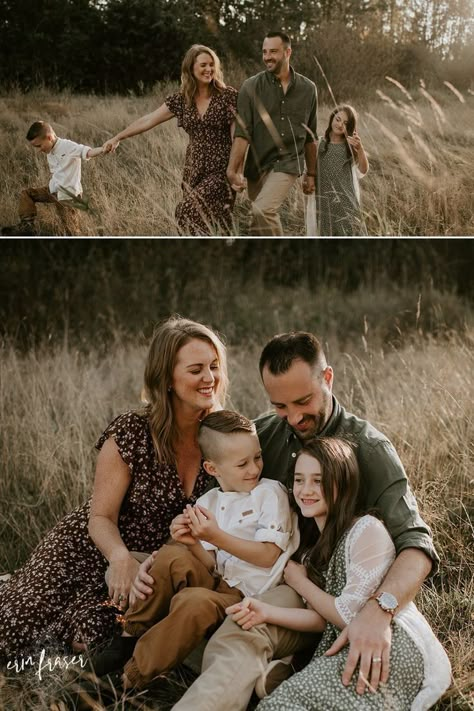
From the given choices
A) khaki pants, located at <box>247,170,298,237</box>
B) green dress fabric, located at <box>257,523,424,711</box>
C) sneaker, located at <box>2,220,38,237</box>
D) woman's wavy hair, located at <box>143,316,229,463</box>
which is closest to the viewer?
green dress fabric, located at <box>257,523,424,711</box>

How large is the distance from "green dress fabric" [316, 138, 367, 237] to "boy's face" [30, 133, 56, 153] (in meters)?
1.56

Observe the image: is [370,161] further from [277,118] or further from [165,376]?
[165,376]

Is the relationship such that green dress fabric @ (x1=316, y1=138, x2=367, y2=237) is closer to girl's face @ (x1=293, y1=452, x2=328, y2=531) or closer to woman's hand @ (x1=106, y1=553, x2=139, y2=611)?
girl's face @ (x1=293, y1=452, x2=328, y2=531)

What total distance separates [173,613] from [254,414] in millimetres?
2725

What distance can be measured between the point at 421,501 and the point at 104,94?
2.98 meters

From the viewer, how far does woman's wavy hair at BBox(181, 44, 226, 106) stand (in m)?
4.52

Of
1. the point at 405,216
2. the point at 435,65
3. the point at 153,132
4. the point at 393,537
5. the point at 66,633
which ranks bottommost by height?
the point at 66,633

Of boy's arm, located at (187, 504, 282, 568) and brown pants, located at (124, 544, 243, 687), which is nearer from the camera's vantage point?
brown pants, located at (124, 544, 243, 687)

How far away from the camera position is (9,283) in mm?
7328

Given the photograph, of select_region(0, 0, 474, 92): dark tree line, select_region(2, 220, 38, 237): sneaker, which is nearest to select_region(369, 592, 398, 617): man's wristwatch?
select_region(0, 0, 474, 92): dark tree line

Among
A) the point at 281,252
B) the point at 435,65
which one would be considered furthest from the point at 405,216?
the point at 281,252

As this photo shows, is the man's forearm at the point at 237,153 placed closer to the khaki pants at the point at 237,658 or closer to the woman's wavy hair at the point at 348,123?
the woman's wavy hair at the point at 348,123

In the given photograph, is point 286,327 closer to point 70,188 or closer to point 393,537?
point 70,188

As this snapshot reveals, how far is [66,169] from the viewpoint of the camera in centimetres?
490
